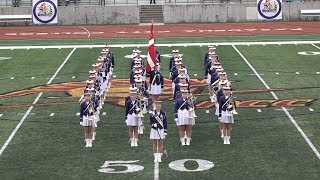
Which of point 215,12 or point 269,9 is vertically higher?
point 269,9

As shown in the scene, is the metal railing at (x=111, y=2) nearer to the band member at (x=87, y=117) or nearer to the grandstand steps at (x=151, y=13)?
the grandstand steps at (x=151, y=13)

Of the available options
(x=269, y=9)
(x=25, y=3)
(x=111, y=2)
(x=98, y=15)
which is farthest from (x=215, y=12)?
(x=25, y=3)

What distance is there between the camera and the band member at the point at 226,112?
814 inches

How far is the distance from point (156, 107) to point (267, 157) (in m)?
2.94

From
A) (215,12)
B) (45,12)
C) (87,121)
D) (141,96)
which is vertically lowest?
(87,121)

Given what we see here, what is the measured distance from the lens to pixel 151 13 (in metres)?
53.0

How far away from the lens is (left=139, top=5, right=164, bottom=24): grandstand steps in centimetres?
5230

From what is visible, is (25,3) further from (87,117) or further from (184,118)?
(184,118)

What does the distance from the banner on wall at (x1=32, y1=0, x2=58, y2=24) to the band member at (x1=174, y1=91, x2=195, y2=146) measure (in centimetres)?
3243

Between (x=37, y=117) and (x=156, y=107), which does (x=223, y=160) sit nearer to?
(x=156, y=107)

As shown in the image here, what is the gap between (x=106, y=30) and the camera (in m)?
49.3

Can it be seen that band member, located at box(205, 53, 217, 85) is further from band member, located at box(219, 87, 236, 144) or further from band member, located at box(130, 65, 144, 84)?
band member, located at box(219, 87, 236, 144)

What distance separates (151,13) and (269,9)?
7791 millimetres

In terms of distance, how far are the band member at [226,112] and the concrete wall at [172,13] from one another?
31.7 meters
